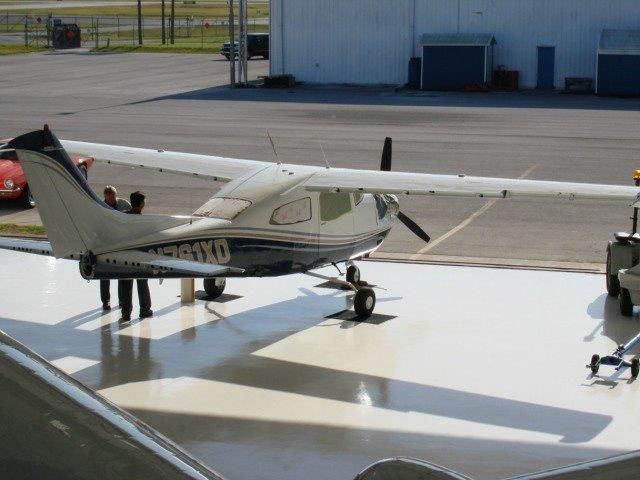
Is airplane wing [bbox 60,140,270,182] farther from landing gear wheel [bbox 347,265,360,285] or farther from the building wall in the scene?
the building wall

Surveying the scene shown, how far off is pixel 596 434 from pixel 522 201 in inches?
593

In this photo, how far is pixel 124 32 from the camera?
106250mm

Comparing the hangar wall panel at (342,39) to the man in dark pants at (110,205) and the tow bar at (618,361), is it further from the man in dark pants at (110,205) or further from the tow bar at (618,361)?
the tow bar at (618,361)

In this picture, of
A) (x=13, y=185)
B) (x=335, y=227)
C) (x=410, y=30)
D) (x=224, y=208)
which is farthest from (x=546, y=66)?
(x=224, y=208)

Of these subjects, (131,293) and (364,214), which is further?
(364,214)

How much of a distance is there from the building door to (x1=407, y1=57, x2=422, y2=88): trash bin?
6.44 meters

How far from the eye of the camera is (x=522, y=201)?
26297 mm

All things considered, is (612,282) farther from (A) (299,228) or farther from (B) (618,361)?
(A) (299,228)

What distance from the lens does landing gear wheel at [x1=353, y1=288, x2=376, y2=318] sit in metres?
16.5

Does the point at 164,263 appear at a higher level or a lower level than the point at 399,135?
higher

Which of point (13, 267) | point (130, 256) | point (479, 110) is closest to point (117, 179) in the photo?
point (13, 267)

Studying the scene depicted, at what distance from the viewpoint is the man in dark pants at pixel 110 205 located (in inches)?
648

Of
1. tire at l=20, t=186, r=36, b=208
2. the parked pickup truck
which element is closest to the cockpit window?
tire at l=20, t=186, r=36, b=208

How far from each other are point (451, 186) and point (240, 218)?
3096mm
